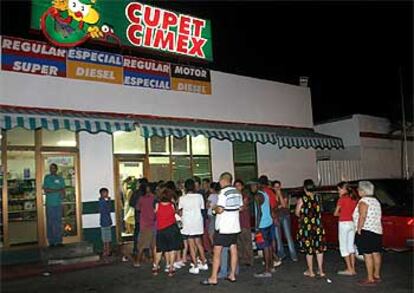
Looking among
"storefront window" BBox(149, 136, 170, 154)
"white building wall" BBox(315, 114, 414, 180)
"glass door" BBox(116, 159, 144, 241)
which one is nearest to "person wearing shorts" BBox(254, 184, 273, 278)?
"glass door" BBox(116, 159, 144, 241)

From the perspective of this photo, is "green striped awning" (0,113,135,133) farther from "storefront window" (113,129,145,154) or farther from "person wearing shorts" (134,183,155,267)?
"person wearing shorts" (134,183,155,267)

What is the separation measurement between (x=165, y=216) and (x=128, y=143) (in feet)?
15.8

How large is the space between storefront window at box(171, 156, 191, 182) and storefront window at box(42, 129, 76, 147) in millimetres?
3305

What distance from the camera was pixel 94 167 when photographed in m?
12.5

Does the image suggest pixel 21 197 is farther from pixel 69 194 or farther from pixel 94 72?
pixel 94 72

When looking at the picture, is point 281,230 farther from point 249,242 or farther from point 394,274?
point 394,274

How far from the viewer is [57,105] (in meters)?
11.7

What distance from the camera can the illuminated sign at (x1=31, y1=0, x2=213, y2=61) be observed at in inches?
466

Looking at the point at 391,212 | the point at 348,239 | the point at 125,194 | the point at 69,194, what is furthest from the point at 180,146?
the point at 348,239

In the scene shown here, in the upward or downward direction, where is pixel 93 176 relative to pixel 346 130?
downward

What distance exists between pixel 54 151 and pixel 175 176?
387 centimetres

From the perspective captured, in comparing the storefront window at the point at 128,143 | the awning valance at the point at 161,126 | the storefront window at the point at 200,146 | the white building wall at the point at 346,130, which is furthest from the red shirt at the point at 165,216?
the white building wall at the point at 346,130

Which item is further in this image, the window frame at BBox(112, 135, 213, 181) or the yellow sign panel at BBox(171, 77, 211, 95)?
the yellow sign panel at BBox(171, 77, 211, 95)

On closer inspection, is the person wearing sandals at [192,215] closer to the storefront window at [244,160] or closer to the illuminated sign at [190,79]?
the illuminated sign at [190,79]
